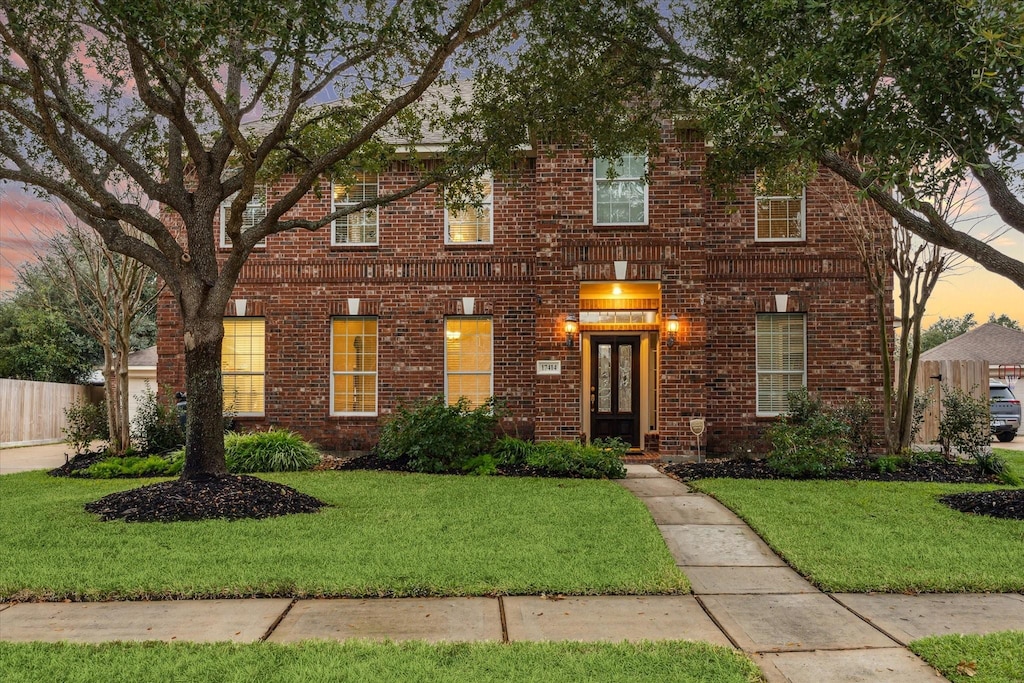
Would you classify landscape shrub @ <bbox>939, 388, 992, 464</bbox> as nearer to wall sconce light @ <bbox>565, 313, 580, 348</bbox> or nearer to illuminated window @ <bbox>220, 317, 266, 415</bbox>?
wall sconce light @ <bbox>565, 313, 580, 348</bbox>

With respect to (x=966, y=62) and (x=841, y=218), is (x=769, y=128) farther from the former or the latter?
(x=841, y=218)

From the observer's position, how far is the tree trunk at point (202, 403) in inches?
322

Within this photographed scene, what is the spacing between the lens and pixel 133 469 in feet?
36.2

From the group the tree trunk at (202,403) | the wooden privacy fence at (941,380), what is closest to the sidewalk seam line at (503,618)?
the tree trunk at (202,403)

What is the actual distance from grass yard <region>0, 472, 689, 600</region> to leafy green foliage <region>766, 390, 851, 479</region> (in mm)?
3247

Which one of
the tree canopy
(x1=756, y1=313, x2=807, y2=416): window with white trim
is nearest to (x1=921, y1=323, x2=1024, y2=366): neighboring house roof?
(x1=756, y1=313, x2=807, y2=416): window with white trim

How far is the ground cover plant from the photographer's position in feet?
11.6

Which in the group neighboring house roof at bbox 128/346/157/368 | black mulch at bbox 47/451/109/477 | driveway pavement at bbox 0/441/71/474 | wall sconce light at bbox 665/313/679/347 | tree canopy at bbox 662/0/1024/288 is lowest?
driveway pavement at bbox 0/441/71/474

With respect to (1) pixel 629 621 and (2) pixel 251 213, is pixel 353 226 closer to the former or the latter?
(2) pixel 251 213

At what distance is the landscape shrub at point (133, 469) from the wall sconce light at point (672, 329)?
320 inches

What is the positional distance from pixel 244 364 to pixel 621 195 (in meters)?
7.95

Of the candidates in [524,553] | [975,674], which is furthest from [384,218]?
[975,674]

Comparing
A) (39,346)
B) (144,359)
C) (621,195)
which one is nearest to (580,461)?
(621,195)

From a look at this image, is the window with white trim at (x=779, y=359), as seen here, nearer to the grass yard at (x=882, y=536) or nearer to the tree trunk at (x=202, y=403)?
the grass yard at (x=882, y=536)
